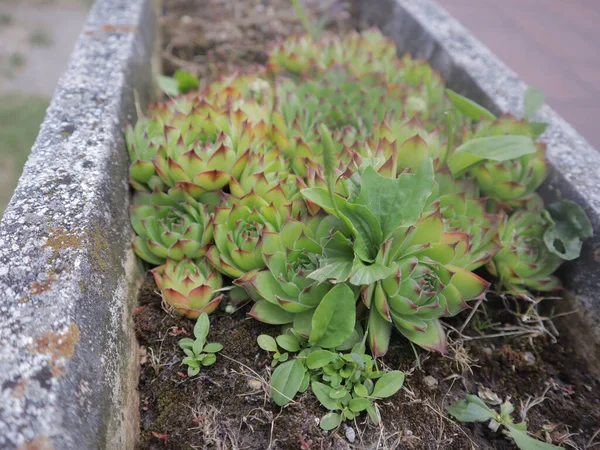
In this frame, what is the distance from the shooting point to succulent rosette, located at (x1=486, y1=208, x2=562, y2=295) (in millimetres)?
1335

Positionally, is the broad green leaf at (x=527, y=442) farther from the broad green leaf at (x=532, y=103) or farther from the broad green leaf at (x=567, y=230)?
the broad green leaf at (x=532, y=103)

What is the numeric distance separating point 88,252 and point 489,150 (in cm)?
106

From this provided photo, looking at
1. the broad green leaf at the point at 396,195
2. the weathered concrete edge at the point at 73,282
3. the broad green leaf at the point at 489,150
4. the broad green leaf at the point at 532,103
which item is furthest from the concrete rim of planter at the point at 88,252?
the broad green leaf at the point at 396,195

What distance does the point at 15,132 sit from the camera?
3.05 meters

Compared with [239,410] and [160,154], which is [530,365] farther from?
[160,154]

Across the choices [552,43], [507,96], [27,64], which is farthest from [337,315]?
[27,64]

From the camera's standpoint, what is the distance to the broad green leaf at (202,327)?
1164mm

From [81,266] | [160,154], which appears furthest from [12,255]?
[160,154]

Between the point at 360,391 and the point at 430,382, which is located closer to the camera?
the point at 360,391

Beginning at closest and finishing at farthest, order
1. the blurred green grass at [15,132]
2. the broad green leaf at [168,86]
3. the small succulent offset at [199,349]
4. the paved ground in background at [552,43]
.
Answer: the small succulent offset at [199,349] < the broad green leaf at [168,86] < the paved ground in background at [552,43] < the blurred green grass at [15,132]

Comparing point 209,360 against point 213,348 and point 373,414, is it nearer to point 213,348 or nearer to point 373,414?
point 213,348

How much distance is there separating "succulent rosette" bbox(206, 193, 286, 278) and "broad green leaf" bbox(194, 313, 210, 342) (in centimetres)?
14

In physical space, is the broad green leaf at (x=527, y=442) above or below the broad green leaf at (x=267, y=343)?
above

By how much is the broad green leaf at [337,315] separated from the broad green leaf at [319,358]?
0.09 ft
